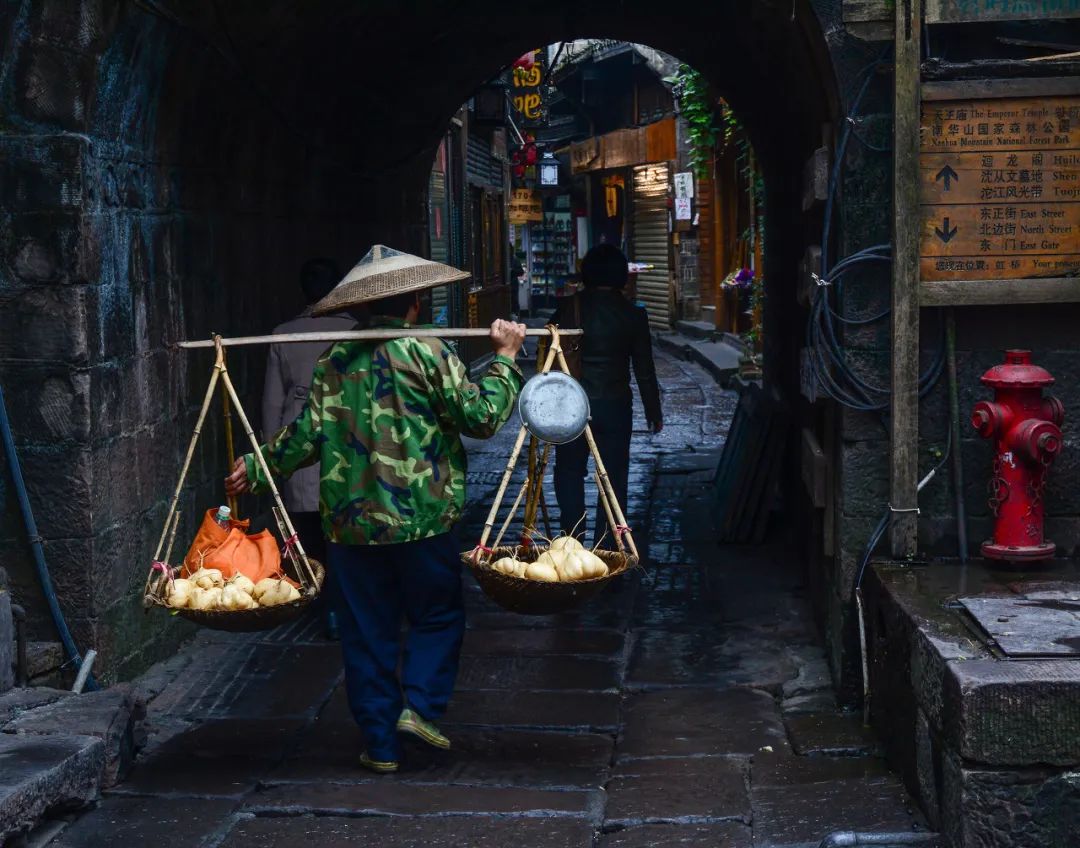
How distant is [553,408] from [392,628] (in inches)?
38.7

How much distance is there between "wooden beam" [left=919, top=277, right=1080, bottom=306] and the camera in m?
5.48

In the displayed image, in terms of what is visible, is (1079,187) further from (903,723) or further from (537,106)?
(537,106)

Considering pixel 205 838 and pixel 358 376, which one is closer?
pixel 205 838

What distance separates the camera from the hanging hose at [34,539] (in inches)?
220

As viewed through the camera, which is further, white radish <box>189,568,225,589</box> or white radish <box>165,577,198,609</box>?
white radish <box>189,568,225,589</box>

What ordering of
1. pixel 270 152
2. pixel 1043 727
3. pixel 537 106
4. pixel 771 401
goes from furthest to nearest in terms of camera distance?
pixel 537 106 → pixel 771 401 → pixel 270 152 → pixel 1043 727

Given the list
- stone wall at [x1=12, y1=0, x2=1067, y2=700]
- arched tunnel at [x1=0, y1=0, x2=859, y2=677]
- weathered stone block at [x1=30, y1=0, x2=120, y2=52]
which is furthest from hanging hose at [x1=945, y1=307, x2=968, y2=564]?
weathered stone block at [x1=30, y1=0, x2=120, y2=52]

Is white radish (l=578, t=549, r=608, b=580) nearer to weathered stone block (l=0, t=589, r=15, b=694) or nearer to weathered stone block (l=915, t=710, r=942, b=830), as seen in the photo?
weathered stone block (l=915, t=710, r=942, b=830)

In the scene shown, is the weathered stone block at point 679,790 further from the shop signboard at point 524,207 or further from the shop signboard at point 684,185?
the shop signboard at point 524,207

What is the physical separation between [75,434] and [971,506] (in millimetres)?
3454

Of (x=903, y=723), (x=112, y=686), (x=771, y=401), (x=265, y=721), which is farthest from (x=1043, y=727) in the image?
(x=771, y=401)

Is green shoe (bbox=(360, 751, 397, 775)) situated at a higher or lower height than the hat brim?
lower

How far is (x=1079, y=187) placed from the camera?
18.0 ft

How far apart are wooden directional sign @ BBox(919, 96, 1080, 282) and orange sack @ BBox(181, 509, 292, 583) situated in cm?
266
